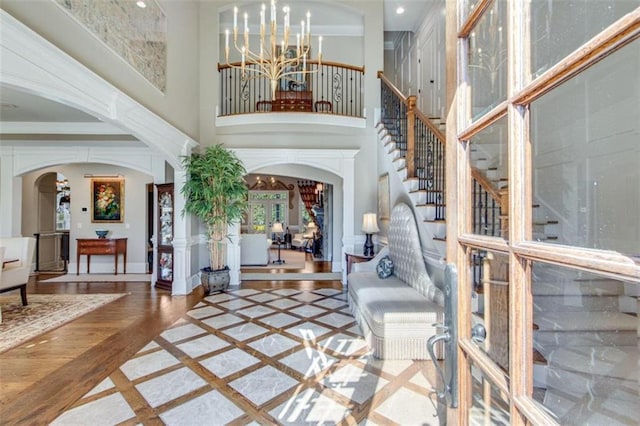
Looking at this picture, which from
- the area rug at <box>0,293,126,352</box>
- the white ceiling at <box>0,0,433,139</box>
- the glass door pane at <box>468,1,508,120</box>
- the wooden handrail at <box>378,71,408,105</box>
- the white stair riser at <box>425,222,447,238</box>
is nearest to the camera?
the glass door pane at <box>468,1,508,120</box>

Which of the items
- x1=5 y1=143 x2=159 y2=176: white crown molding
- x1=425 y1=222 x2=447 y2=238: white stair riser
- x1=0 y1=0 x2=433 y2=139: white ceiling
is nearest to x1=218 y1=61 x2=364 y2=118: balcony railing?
x1=0 y1=0 x2=433 y2=139: white ceiling

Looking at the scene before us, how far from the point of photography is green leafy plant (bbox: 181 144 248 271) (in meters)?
5.20

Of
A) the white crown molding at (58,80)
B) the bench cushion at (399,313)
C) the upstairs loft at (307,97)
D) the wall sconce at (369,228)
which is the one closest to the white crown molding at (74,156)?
the upstairs loft at (307,97)

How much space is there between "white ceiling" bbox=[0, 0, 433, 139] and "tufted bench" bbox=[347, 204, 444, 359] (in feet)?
14.5

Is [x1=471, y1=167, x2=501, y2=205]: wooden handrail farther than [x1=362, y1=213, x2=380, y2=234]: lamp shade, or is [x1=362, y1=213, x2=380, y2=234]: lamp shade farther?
[x1=362, y1=213, x2=380, y2=234]: lamp shade

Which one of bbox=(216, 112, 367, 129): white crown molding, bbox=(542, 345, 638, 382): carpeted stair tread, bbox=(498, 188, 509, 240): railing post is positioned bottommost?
bbox=(542, 345, 638, 382): carpeted stair tread

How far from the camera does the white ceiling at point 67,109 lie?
14.0 ft

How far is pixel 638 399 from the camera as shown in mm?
507

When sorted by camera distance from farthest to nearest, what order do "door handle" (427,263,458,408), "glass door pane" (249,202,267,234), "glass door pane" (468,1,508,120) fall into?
1. "glass door pane" (249,202,267,234)
2. "door handle" (427,263,458,408)
3. "glass door pane" (468,1,508,120)

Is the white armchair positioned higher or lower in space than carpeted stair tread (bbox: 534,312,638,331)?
lower

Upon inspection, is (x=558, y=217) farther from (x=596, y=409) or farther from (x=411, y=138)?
(x=411, y=138)

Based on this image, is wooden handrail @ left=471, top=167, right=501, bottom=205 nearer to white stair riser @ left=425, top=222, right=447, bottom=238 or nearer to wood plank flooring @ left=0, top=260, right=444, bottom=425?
wood plank flooring @ left=0, top=260, right=444, bottom=425

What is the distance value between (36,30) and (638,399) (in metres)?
3.50

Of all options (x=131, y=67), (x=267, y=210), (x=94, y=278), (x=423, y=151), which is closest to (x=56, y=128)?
(x=131, y=67)
